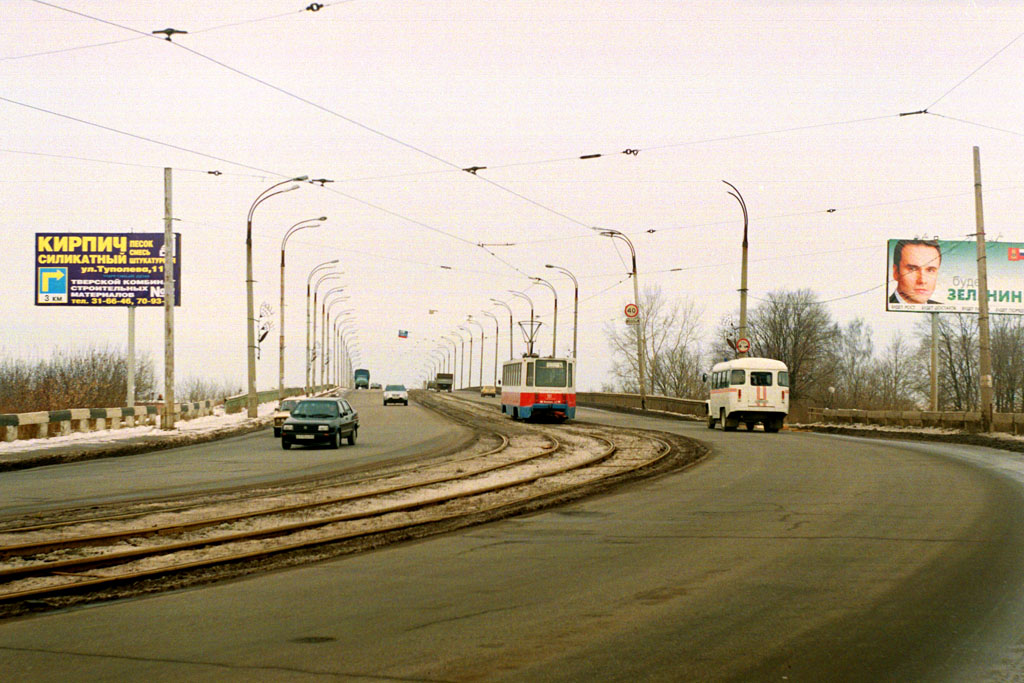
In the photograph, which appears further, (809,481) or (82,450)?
(82,450)

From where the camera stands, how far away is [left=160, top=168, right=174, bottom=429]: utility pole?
3638cm

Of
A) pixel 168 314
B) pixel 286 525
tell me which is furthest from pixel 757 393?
pixel 286 525

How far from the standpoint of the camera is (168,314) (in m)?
37.9

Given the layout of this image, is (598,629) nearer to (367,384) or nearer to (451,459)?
(451,459)

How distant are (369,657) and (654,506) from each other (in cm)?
909

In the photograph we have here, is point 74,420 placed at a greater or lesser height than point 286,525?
greater

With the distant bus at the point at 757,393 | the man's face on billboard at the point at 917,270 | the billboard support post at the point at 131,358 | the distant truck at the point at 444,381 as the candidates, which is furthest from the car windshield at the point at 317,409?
the distant truck at the point at 444,381

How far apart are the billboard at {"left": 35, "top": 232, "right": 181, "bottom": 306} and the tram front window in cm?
2040

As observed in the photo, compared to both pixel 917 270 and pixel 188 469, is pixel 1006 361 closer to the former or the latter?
pixel 917 270

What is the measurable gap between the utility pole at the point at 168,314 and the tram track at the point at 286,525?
17.1m

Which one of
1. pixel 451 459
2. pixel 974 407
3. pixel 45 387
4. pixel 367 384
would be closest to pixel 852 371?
pixel 974 407

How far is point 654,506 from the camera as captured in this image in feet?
50.2

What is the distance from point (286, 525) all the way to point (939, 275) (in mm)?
55123

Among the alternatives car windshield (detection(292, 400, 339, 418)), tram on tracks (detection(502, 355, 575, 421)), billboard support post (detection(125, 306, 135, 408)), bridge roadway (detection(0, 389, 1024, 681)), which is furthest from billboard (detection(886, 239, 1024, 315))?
bridge roadway (detection(0, 389, 1024, 681))
